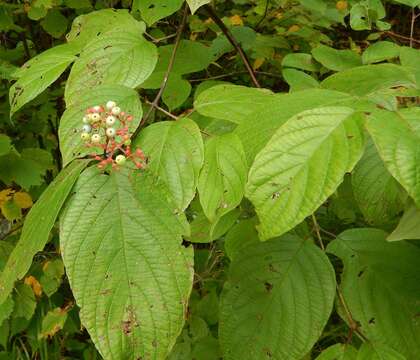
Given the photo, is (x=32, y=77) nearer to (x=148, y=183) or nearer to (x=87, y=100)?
(x=87, y=100)

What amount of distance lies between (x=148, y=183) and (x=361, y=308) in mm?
487

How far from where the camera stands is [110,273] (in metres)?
0.71

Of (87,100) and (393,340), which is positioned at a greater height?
(87,100)

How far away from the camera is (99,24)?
122cm

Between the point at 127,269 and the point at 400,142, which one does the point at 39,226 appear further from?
the point at 400,142

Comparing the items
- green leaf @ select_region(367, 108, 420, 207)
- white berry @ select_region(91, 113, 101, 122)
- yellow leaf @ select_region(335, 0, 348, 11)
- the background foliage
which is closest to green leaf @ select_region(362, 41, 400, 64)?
the background foliage

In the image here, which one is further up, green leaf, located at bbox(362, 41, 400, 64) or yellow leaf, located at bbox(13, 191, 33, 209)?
green leaf, located at bbox(362, 41, 400, 64)

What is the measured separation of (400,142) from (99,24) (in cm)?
86

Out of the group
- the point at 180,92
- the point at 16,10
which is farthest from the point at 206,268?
the point at 16,10

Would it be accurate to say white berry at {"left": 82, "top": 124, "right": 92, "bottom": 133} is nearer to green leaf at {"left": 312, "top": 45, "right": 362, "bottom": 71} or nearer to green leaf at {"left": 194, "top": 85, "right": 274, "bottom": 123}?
green leaf at {"left": 194, "top": 85, "right": 274, "bottom": 123}

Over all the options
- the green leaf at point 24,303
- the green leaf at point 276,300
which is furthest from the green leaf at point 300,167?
the green leaf at point 24,303

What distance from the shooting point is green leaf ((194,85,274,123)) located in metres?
0.87

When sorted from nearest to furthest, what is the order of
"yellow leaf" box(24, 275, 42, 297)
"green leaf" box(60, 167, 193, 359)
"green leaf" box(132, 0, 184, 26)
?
"green leaf" box(60, 167, 193, 359), "green leaf" box(132, 0, 184, 26), "yellow leaf" box(24, 275, 42, 297)

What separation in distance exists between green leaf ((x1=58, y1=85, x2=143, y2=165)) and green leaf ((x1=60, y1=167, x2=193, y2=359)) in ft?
0.40
